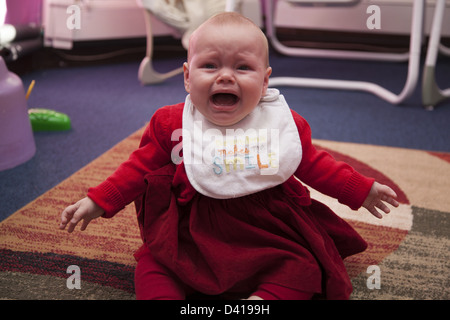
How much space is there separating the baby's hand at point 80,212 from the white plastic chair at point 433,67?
136 cm

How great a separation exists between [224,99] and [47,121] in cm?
95

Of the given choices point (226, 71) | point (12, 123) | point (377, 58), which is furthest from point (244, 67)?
point (377, 58)

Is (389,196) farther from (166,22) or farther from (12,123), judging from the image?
(166,22)

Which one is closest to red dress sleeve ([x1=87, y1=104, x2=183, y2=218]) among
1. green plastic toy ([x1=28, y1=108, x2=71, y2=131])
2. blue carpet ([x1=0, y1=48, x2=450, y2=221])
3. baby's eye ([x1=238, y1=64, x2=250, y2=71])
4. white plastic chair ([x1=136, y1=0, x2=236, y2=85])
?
baby's eye ([x1=238, y1=64, x2=250, y2=71])

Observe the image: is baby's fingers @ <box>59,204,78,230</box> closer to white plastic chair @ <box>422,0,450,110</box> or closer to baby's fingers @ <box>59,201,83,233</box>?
baby's fingers @ <box>59,201,83,233</box>

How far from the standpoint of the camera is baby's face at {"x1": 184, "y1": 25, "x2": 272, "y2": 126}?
63 centimetres

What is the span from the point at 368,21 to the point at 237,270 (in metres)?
2.06

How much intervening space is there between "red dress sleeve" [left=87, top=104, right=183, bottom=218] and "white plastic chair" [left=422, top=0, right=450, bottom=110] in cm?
122

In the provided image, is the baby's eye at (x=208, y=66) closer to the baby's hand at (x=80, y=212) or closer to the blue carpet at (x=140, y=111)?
the baby's hand at (x=80, y=212)

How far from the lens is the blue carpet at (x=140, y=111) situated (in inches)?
46.6

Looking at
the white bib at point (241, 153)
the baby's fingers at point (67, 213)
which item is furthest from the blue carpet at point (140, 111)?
the white bib at point (241, 153)

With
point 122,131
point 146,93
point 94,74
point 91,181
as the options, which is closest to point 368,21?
point 146,93

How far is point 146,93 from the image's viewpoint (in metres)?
1.89

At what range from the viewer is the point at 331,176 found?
685mm
